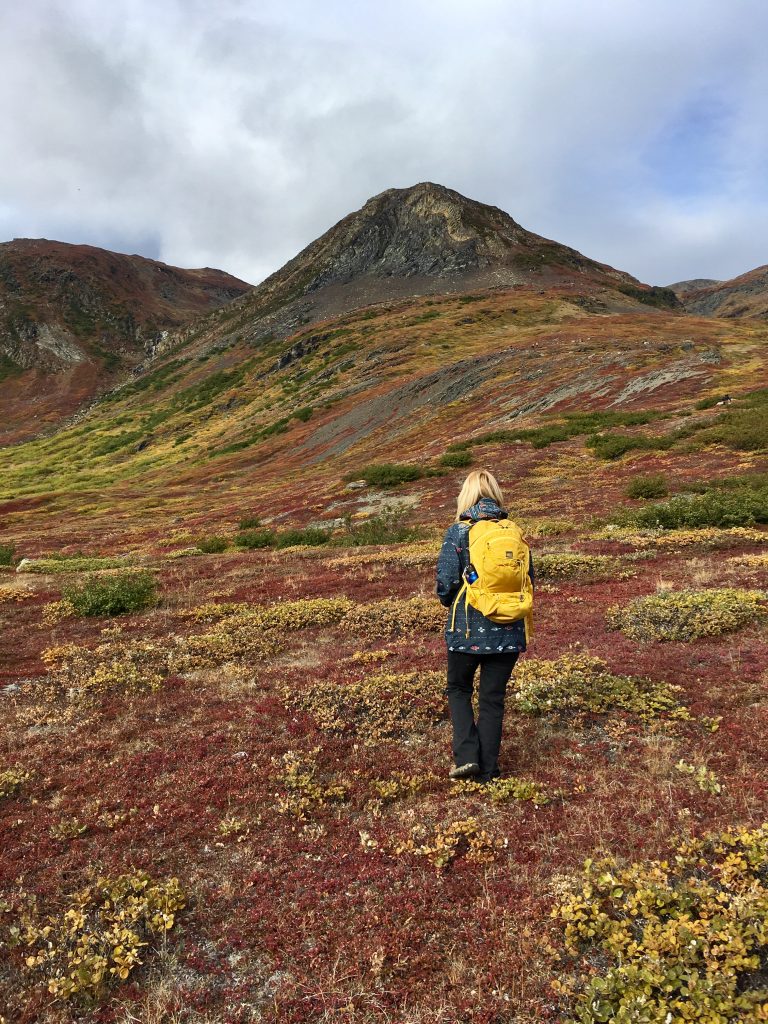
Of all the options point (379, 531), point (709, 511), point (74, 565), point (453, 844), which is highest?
point (709, 511)

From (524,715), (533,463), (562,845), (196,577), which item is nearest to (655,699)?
(524,715)

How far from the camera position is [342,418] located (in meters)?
70.6

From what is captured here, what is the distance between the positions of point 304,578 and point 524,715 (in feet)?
35.8

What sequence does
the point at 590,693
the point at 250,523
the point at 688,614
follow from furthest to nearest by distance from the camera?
1. the point at 250,523
2. the point at 688,614
3. the point at 590,693

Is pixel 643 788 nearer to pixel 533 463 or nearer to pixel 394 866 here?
pixel 394 866

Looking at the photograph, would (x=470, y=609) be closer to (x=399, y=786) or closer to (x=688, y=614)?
(x=399, y=786)

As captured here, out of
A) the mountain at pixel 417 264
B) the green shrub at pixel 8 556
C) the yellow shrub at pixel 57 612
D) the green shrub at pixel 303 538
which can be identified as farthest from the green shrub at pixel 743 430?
the mountain at pixel 417 264

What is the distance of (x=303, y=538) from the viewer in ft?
89.5

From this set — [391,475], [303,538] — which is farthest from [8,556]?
[391,475]

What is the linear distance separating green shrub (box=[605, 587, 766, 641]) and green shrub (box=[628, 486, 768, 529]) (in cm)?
812

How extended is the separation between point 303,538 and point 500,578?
71.5 ft

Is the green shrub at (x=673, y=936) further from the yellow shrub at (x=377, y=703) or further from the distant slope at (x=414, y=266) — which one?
the distant slope at (x=414, y=266)

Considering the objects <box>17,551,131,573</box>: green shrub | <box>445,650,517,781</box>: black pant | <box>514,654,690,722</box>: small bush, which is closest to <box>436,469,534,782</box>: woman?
<box>445,650,517,781</box>: black pant

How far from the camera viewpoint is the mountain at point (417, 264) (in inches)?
5536
